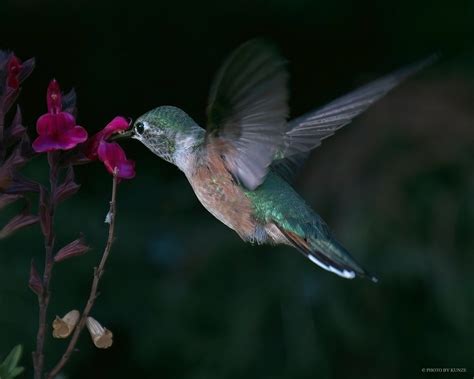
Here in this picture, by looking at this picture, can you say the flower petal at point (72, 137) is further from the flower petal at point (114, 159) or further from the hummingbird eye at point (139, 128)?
the hummingbird eye at point (139, 128)

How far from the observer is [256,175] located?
95.7 inches

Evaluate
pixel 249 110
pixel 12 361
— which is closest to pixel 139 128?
pixel 249 110

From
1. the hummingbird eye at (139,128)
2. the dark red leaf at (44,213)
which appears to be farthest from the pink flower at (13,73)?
the hummingbird eye at (139,128)

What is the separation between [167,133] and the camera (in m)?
2.58

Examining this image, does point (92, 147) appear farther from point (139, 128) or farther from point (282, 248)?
point (282, 248)

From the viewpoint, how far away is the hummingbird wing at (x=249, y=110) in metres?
1.99

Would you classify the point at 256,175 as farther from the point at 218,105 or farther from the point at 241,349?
the point at 241,349

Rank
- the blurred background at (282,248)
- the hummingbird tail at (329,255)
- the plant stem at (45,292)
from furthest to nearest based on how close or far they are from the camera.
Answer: the blurred background at (282,248) < the hummingbird tail at (329,255) < the plant stem at (45,292)

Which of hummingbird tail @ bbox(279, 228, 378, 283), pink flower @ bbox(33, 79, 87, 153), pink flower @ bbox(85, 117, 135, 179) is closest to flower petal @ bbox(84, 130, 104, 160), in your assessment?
pink flower @ bbox(85, 117, 135, 179)

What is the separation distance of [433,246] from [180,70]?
190cm

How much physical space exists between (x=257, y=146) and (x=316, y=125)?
22.4 inches

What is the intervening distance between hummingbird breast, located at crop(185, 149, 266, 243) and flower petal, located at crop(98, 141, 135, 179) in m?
0.35

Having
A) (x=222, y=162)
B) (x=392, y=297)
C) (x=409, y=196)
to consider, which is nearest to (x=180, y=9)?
(x=409, y=196)

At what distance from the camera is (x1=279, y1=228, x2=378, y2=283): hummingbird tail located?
2.38 metres
